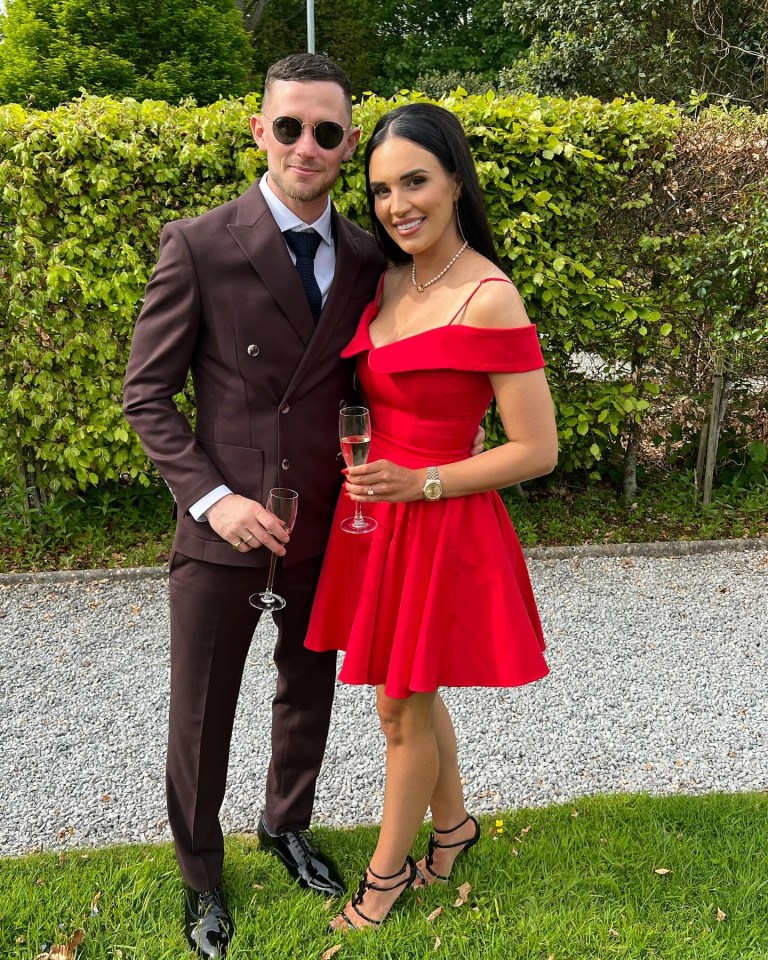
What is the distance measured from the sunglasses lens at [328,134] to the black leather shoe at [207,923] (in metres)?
2.37

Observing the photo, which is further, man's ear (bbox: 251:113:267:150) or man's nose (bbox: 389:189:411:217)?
man's ear (bbox: 251:113:267:150)

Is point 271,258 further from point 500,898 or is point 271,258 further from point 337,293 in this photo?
point 500,898

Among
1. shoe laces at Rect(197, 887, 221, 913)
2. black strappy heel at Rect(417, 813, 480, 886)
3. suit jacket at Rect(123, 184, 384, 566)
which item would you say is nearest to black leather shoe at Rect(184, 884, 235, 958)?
shoe laces at Rect(197, 887, 221, 913)

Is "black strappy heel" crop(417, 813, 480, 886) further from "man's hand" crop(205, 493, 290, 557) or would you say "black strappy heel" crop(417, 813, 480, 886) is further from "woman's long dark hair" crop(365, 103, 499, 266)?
"woman's long dark hair" crop(365, 103, 499, 266)

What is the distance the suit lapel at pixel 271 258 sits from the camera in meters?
2.46

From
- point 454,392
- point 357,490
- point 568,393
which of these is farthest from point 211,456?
point 568,393

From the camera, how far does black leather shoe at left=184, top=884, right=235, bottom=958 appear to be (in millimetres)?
2768

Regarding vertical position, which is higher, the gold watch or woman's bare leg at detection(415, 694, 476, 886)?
the gold watch

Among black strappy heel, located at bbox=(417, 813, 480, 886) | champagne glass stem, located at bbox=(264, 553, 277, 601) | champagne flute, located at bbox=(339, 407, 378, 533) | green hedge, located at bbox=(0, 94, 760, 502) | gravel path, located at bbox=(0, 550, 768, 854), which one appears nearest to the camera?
champagne flute, located at bbox=(339, 407, 378, 533)

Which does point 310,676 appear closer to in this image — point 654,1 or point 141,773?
point 141,773

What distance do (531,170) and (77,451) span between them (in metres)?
3.66

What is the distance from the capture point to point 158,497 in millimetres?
6832

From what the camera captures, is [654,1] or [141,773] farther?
[654,1]

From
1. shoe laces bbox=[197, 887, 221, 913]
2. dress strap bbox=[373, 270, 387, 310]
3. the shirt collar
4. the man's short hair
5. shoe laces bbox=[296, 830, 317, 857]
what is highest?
the man's short hair
